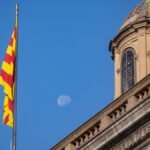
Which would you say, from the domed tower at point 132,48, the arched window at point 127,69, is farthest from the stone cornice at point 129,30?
the arched window at point 127,69

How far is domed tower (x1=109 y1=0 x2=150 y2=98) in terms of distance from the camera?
100.0ft

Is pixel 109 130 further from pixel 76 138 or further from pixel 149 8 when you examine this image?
pixel 149 8

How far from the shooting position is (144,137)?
63.5 feet

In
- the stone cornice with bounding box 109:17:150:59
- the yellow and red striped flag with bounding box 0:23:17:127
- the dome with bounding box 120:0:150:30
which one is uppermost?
the dome with bounding box 120:0:150:30

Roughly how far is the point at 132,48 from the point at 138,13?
158 cm

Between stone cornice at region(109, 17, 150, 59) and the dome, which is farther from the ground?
the dome

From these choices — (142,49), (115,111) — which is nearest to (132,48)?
(142,49)

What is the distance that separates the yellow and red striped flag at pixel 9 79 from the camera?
79.6 feet

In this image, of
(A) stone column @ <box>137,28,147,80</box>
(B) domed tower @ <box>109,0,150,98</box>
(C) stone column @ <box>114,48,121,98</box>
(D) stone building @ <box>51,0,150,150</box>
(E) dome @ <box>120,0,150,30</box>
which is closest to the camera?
(D) stone building @ <box>51,0,150,150</box>

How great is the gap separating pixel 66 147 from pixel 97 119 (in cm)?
151

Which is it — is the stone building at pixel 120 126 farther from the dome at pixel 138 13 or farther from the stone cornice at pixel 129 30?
the dome at pixel 138 13

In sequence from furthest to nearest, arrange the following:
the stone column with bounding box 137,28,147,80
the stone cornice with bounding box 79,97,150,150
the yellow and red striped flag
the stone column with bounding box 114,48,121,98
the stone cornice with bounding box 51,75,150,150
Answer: the stone column with bounding box 114,48,121,98, the stone column with bounding box 137,28,147,80, the yellow and red striped flag, the stone cornice with bounding box 51,75,150,150, the stone cornice with bounding box 79,97,150,150

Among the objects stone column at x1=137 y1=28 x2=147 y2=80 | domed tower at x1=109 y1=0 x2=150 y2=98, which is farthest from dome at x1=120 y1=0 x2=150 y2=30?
stone column at x1=137 y1=28 x2=147 y2=80

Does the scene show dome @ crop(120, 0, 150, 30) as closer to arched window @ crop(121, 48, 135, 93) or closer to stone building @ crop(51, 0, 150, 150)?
arched window @ crop(121, 48, 135, 93)
